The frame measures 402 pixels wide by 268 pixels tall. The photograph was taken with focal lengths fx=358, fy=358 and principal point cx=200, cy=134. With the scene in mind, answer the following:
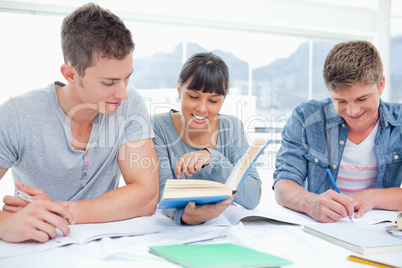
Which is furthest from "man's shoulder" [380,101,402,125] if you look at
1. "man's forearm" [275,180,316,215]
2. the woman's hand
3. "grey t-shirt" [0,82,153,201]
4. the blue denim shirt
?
"grey t-shirt" [0,82,153,201]

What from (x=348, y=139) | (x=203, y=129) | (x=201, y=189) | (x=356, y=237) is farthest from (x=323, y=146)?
(x=201, y=189)

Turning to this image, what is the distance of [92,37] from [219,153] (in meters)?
0.63

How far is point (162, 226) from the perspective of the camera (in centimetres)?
116

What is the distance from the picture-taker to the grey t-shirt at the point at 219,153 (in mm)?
1410

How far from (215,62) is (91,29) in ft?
1.89

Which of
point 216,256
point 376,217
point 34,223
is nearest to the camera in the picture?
point 216,256

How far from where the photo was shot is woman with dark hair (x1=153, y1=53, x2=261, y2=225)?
146 cm

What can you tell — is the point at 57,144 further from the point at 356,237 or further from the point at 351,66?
the point at 351,66

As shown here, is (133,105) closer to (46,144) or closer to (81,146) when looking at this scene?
(81,146)

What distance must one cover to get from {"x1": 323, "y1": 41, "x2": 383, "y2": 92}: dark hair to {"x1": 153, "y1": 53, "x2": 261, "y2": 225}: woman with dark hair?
0.46 meters

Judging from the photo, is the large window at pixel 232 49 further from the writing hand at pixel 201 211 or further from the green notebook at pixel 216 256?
the green notebook at pixel 216 256

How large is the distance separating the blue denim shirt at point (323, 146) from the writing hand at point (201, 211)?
1.91ft

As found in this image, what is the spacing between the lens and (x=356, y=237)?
1.00 m

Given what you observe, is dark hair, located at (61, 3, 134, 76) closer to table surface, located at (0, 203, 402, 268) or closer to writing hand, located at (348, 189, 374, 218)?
table surface, located at (0, 203, 402, 268)
